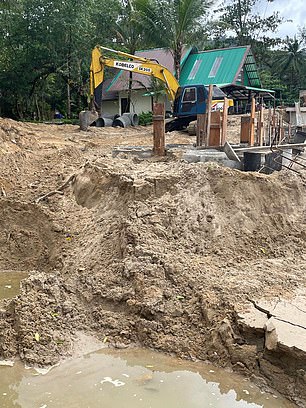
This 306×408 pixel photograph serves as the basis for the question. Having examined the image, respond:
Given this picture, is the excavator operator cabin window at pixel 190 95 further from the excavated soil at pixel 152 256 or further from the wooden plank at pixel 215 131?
the excavated soil at pixel 152 256

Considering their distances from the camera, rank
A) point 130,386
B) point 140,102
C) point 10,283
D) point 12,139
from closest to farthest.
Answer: point 130,386 → point 10,283 → point 12,139 → point 140,102

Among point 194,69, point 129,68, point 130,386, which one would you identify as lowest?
point 130,386

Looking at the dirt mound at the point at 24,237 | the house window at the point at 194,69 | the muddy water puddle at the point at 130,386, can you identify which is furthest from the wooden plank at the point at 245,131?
the house window at the point at 194,69

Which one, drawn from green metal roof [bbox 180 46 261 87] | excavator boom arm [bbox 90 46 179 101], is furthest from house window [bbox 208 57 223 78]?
excavator boom arm [bbox 90 46 179 101]

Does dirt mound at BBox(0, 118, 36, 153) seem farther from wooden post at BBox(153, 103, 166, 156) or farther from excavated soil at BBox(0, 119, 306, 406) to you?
wooden post at BBox(153, 103, 166, 156)

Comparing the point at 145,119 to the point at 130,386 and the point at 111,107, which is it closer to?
the point at 111,107

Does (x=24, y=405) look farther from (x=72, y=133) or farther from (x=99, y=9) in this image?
(x=99, y=9)

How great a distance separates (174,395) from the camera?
4.83 m

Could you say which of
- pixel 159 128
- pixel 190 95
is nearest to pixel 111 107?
pixel 190 95

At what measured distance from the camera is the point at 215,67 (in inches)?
1089

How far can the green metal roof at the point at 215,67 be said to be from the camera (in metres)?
26.9

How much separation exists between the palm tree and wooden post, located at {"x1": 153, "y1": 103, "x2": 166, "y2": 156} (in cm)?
1534

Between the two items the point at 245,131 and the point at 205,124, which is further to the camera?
the point at 245,131

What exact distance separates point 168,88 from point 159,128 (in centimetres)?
746
